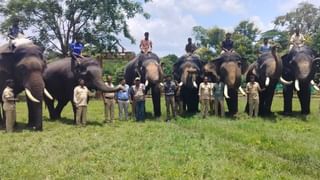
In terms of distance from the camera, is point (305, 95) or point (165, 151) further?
point (305, 95)

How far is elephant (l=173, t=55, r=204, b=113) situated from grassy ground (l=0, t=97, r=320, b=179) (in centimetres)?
366

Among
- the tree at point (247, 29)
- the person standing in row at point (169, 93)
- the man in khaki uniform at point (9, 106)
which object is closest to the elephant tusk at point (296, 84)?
the person standing in row at point (169, 93)

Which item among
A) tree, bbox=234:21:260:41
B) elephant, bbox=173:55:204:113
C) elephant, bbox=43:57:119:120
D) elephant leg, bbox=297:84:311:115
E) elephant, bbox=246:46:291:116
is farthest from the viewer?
tree, bbox=234:21:260:41

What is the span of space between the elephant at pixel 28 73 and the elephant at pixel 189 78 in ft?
19.5

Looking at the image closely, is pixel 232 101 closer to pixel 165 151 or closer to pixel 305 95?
pixel 305 95

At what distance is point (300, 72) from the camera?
1862 cm

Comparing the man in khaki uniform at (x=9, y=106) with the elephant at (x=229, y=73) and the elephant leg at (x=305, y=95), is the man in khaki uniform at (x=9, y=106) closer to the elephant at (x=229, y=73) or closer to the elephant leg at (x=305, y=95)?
the elephant at (x=229, y=73)

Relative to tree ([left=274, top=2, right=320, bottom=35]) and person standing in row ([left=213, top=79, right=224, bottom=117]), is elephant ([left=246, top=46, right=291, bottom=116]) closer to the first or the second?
person standing in row ([left=213, top=79, right=224, bottom=117])

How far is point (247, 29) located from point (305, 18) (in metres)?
7.98

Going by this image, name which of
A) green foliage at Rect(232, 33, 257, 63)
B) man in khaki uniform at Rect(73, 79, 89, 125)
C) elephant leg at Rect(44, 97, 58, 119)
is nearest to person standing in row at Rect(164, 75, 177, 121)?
man in khaki uniform at Rect(73, 79, 89, 125)

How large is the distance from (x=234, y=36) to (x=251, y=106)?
41933 mm

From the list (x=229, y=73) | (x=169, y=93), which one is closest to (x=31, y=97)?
(x=169, y=93)

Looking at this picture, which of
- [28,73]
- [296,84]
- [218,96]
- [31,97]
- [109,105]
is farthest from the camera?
[296,84]

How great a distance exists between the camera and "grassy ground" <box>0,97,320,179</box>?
368 inches
